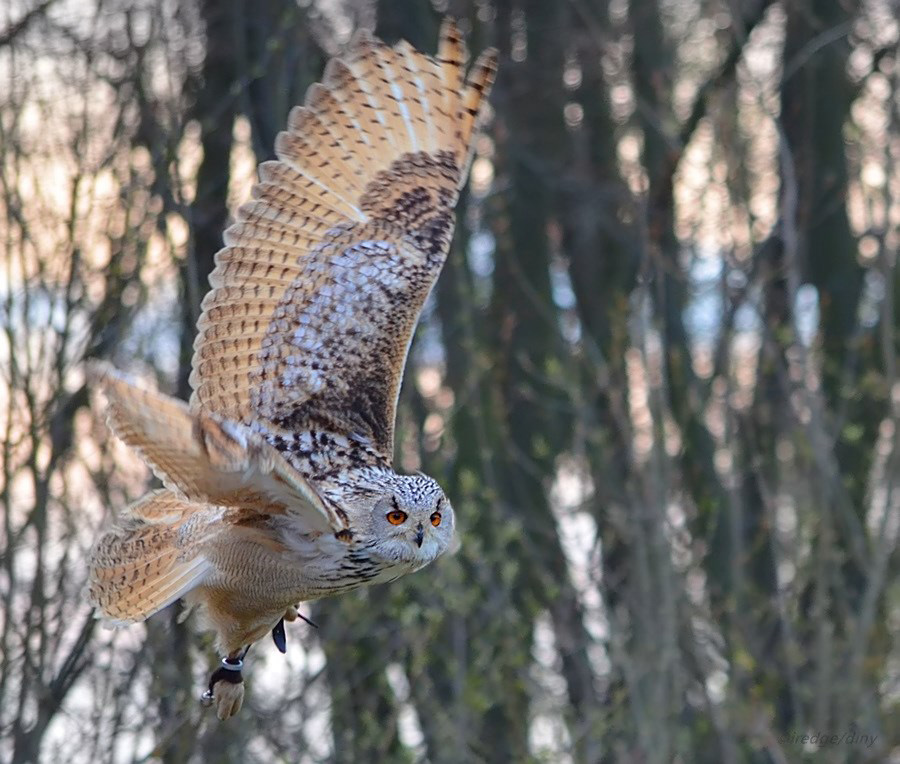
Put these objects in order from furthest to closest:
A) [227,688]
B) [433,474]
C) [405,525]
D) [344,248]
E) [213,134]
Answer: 1. [213,134]
2. [433,474]
3. [344,248]
4. [227,688]
5. [405,525]

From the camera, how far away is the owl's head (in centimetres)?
460

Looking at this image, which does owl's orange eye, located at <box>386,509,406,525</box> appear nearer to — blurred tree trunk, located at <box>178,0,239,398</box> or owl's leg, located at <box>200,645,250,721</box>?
owl's leg, located at <box>200,645,250,721</box>

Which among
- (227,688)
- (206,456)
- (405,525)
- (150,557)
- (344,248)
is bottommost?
(227,688)

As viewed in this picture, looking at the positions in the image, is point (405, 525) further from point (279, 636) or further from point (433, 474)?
point (433, 474)

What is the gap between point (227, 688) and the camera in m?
5.16

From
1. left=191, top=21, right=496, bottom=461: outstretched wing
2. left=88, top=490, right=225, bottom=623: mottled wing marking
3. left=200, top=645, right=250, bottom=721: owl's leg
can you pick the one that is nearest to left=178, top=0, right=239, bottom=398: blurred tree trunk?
left=191, top=21, right=496, bottom=461: outstretched wing

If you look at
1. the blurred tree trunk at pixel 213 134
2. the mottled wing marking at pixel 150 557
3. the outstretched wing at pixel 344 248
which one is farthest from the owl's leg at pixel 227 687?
the blurred tree trunk at pixel 213 134

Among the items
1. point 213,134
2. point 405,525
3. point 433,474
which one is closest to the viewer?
point 405,525

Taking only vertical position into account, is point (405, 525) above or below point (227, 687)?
above

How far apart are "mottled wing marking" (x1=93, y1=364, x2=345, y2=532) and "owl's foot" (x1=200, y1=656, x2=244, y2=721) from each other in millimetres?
707

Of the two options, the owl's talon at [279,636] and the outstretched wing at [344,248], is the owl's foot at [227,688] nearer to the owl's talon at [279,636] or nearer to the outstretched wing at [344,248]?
the owl's talon at [279,636]

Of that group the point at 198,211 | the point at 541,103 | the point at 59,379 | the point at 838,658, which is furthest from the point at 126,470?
the point at 541,103

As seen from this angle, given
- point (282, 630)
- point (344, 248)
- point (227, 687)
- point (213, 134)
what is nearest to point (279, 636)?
point (282, 630)

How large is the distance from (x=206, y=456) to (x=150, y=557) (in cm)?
120
